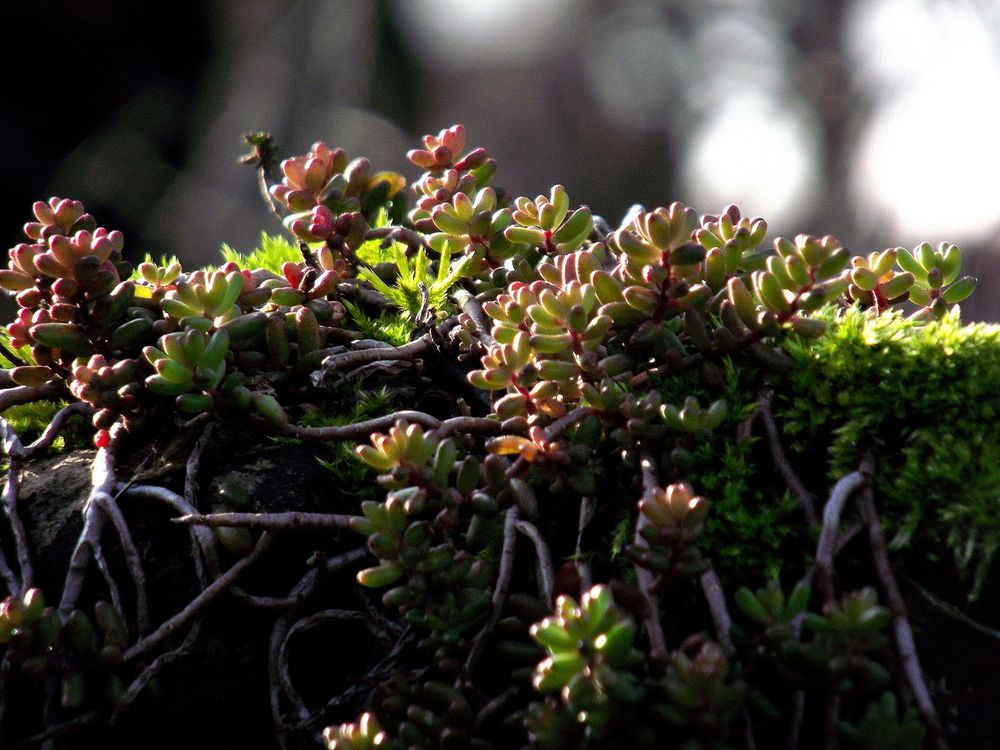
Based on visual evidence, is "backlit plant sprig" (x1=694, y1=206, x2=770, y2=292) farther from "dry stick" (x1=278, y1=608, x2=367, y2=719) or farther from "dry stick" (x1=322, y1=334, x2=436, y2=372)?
"dry stick" (x1=278, y1=608, x2=367, y2=719)

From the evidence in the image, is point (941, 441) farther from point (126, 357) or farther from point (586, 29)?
point (586, 29)

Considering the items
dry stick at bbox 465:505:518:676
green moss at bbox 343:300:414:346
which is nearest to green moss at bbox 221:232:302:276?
green moss at bbox 343:300:414:346

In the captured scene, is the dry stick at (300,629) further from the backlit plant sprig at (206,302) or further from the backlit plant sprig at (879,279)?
the backlit plant sprig at (879,279)

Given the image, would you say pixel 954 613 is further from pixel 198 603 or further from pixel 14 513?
pixel 14 513

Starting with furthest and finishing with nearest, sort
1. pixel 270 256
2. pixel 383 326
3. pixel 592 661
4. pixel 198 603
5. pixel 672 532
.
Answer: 1. pixel 270 256
2. pixel 383 326
3. pixel 198 603
4. pixel 672 532
5. pixel 592 661

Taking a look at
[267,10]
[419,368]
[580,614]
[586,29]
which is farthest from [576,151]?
[580,614]

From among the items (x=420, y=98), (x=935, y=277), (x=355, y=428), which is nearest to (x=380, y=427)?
(x=355, y=428)
